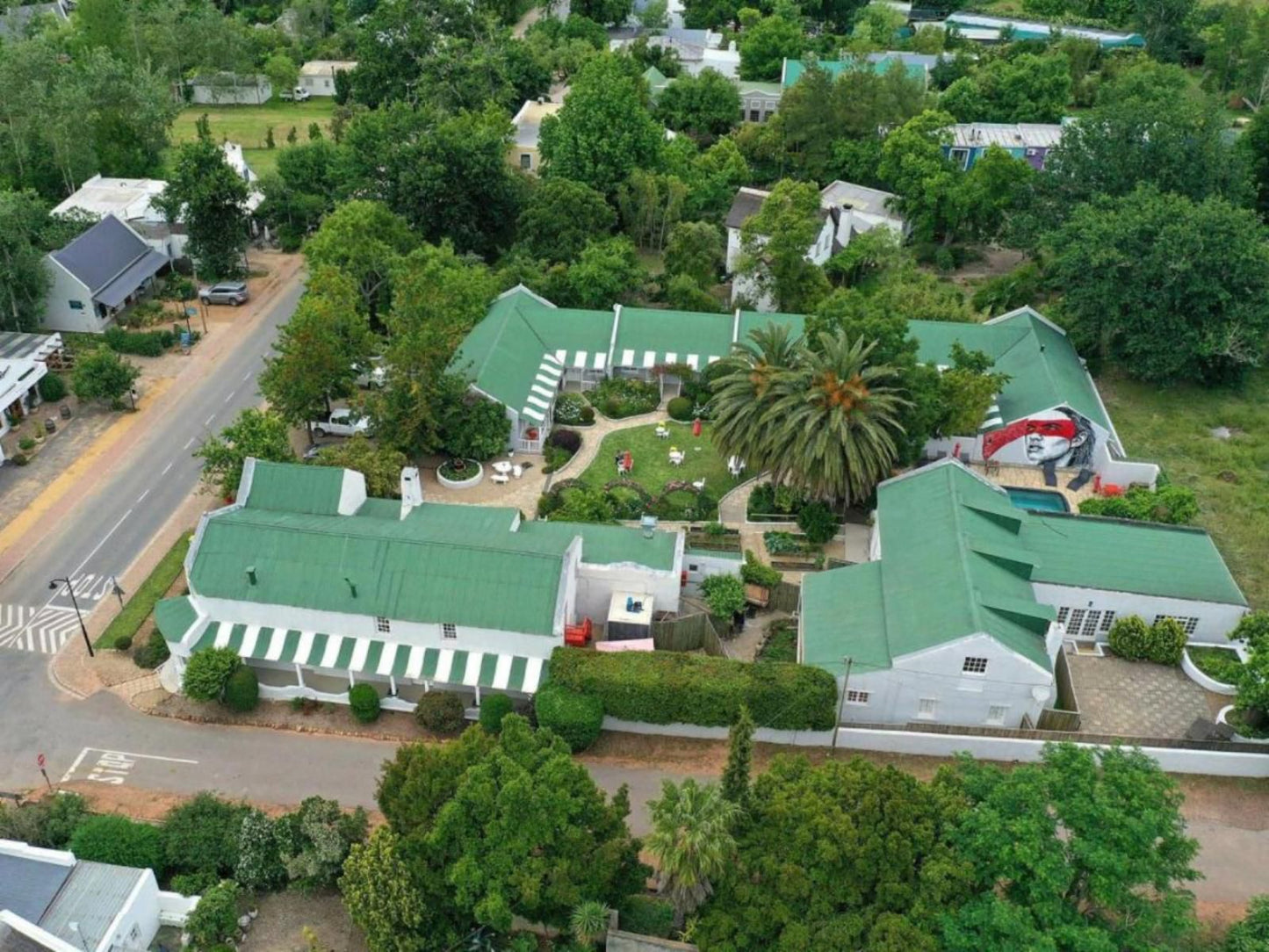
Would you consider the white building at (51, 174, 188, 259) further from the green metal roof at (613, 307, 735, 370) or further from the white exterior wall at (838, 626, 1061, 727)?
the white exterior wall at (838, 626, 1061, 727)

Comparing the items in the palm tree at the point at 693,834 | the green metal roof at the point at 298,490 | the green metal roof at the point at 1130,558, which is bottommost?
the green metal roof at the point at 1130,558

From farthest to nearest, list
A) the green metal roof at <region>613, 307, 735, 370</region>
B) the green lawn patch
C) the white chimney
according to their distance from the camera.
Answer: the green metal roof at <region>613, 307, 735, 370</region> < the green lawn patch < the white chimney

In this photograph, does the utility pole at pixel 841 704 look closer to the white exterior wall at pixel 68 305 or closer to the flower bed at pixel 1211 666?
the flower bed at pixel 1211 666

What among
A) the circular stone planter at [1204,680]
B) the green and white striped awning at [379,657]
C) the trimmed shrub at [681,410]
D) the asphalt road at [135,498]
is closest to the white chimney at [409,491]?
the green and white striped awning at [379,657]

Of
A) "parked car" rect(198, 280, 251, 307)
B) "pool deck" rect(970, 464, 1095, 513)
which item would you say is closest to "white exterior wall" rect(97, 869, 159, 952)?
"pool deck" rect(970, 464, 1095, 513)

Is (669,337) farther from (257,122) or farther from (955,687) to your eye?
(257,122)
